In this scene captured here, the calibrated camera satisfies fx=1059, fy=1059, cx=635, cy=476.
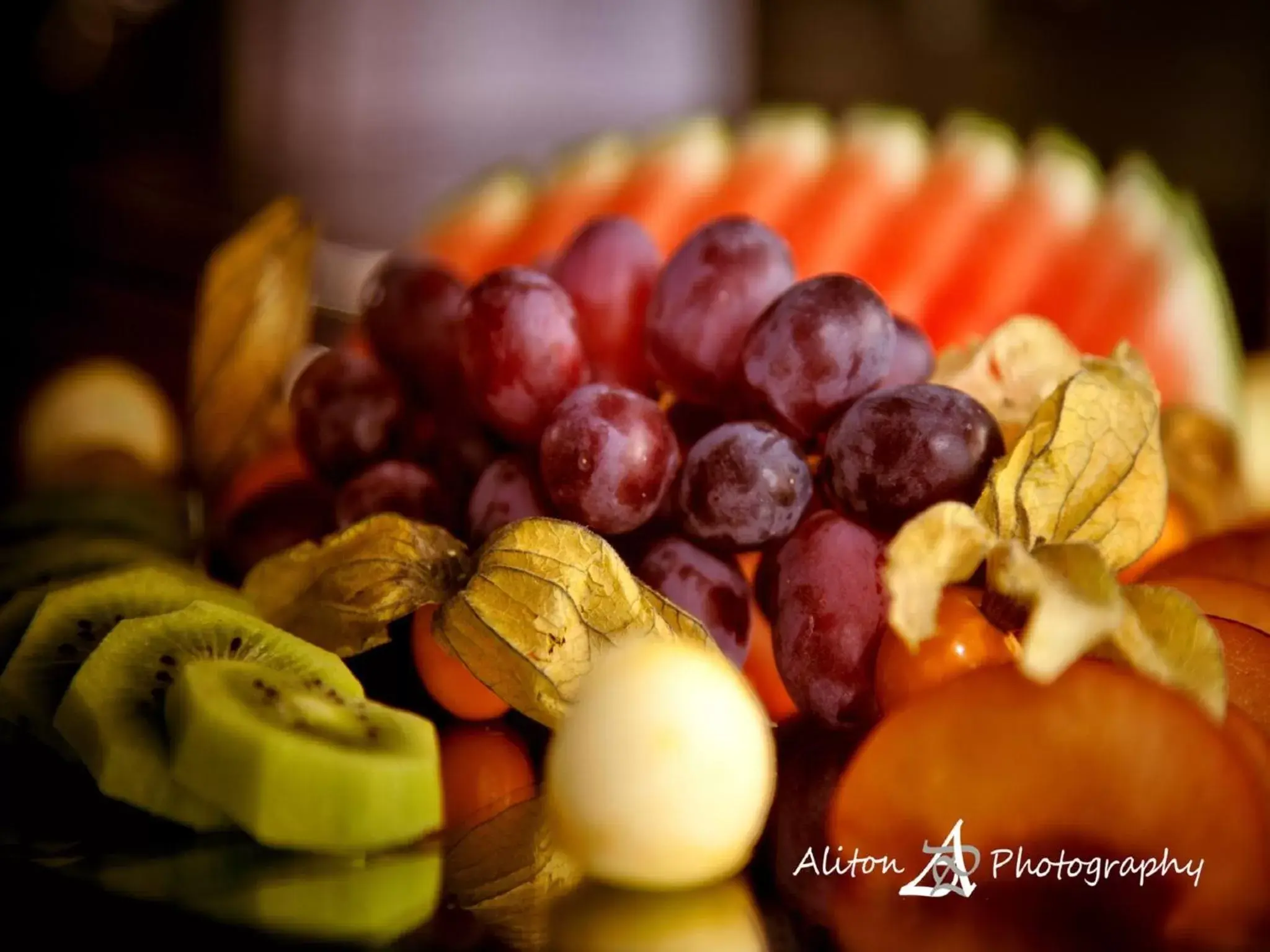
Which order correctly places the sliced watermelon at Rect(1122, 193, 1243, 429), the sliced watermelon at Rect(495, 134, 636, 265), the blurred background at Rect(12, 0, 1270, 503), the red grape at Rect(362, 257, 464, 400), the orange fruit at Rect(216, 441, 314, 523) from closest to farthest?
the red grape at Rect(362, 257, 464, 400)
the orange fruit at Rect(216, 441, 314, 523)
the sliced watermelon at Rect(1122, 193, 1243, 429)
the sliced watermelon at Rect(495, 134, 636, 265)
the blurred background at Rect(12, 0, 1270, 503)

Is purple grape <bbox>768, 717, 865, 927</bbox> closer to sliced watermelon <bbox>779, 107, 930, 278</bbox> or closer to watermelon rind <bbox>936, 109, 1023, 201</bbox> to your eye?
sliced watermelon <bbox>779, 107, 930, 278</bbox>

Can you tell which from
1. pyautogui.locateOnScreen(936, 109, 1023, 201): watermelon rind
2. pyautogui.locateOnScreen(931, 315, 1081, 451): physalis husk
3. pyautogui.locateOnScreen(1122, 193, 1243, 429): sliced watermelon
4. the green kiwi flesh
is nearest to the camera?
the green kiwi flesh

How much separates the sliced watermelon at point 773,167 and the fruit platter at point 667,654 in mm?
567

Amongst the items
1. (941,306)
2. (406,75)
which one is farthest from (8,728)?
(406,75)

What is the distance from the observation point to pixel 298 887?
1.24ft

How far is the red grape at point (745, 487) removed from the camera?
19.7 inches

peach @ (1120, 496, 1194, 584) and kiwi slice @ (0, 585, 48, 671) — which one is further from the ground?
peach @ (1120, 496, 1194, 584)

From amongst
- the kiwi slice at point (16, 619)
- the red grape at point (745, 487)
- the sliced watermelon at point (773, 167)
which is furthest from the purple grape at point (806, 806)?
the sliced watermelon at point (773, 167)

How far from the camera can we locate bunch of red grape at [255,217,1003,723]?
0.49 m

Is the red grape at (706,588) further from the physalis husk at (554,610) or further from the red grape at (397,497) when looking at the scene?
the red grape at (397,497)

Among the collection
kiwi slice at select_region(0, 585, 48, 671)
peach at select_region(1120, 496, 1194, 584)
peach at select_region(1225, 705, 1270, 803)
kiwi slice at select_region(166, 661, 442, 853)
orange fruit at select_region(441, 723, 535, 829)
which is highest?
peach at select_region(1225, 705, 1270, 803)

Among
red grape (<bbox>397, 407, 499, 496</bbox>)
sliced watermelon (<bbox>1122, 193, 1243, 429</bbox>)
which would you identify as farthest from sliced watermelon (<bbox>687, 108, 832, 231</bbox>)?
red grape (<bbox>397, 407, 499, 496</bbox>)

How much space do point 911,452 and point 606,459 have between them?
141mm

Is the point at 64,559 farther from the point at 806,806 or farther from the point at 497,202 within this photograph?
the point at 497,202
